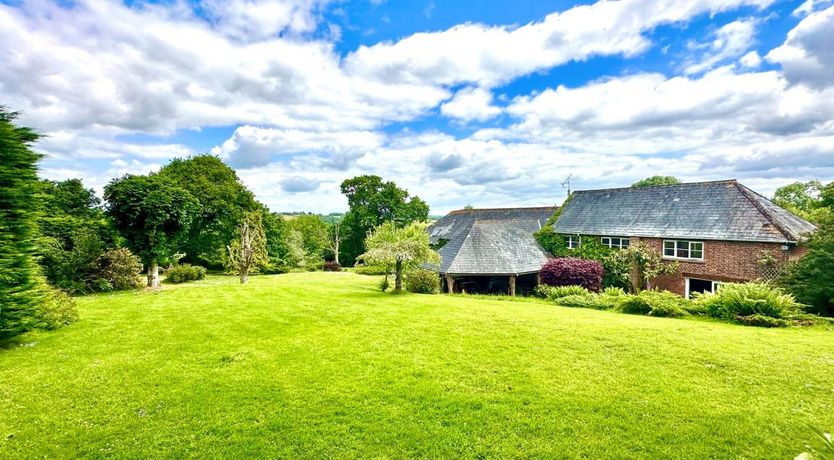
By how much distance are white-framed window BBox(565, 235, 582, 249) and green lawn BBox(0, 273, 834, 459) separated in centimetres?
1835

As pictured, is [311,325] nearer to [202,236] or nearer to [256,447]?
[256,447]

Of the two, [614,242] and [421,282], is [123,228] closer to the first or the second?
[421,282]

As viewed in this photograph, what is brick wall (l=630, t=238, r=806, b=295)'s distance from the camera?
63.5ft

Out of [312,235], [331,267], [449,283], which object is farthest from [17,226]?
[312,235]

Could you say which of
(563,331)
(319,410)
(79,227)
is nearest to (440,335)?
(563,331)

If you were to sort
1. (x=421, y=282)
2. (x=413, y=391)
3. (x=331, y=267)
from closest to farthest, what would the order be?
(x=413, y=391)
(x=421, y=282)
(x=331, y=267)

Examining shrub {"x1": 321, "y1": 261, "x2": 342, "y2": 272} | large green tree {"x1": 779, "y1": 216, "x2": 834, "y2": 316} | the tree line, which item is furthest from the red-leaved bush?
shrub {"x1": 321, "y1": 261, "x2": 342, "y2": 272}

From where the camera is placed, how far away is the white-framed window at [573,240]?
28566mm

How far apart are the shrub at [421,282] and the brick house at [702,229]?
13554 mm

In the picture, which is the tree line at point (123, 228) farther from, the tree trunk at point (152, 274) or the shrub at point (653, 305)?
the shrub at point (653, 305)

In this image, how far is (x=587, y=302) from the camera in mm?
16781

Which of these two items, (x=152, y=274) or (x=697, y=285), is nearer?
(x=152, y=274)

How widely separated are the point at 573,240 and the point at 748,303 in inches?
677

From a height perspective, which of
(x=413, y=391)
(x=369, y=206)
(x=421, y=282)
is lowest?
(x=413, y=391)
